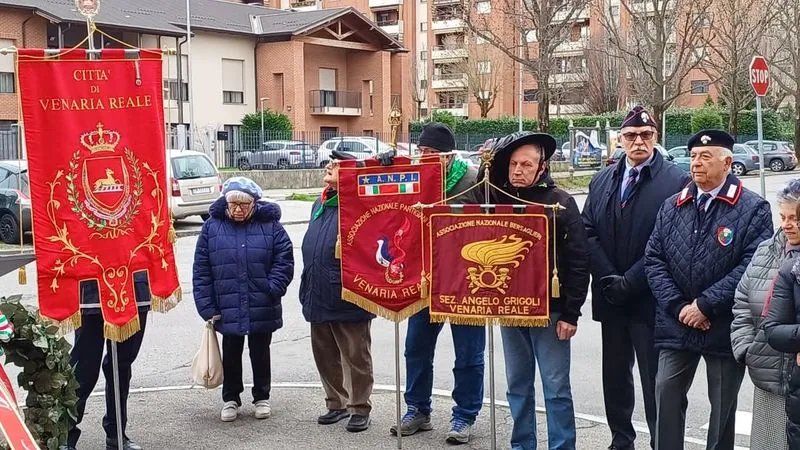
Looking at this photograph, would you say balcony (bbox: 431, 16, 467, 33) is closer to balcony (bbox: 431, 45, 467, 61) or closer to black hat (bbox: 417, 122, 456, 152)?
balcony (bbox: 431, 45, 467, 61)

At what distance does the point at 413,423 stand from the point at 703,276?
94.3 inches

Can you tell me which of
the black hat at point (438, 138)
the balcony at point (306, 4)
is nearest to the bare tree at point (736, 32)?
the black hat at point (438, 138)

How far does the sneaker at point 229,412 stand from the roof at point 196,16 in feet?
118

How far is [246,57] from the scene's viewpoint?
49.6 m

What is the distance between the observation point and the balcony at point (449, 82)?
6738cm

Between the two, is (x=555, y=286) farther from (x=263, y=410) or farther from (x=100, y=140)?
(x=100, y=140)

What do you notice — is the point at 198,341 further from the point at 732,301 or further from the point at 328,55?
the point at 328,55

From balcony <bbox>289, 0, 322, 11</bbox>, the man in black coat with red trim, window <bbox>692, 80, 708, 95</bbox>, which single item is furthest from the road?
balcony <bbox>289, 0, 322, 11</bbox>

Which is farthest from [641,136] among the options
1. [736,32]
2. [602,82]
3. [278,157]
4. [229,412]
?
[602,82]

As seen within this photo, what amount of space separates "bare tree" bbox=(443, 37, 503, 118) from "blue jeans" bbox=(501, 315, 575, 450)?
56.2 meters

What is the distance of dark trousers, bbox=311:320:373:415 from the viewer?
649cm

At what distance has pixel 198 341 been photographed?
948 cm

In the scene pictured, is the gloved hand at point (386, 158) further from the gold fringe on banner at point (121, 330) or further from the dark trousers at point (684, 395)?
the dark trousers at point (684, 395)

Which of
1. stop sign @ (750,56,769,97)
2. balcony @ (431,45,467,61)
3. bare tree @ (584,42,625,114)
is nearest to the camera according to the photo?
stop sign @ (750,56,769,97)
